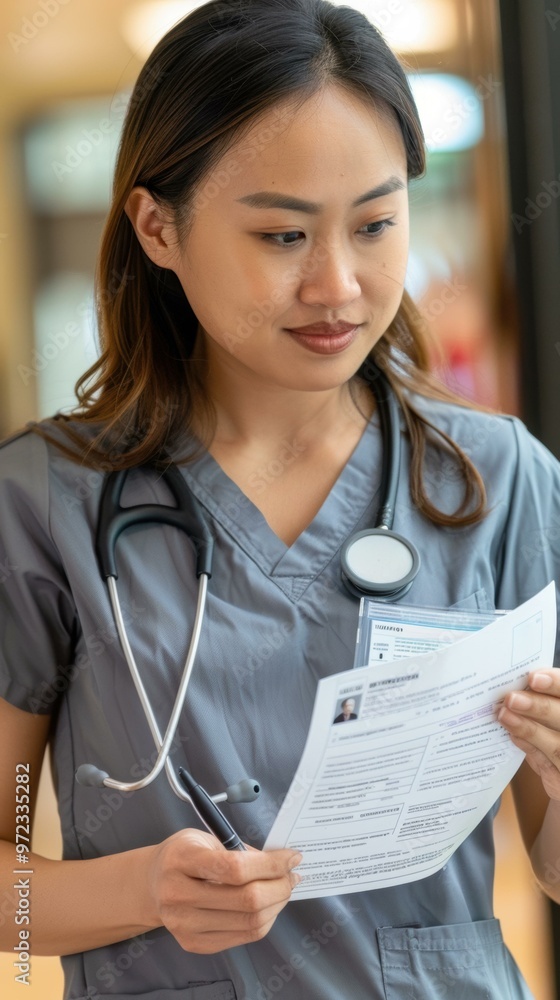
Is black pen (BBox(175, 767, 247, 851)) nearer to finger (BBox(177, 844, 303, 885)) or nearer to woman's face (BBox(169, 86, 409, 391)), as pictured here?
finger (BBox(177, 844, 303, 885))

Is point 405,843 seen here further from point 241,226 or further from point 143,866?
point 241,226

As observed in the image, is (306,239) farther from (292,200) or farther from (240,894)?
(240,894)

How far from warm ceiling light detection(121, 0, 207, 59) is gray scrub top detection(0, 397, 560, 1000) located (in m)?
0.96

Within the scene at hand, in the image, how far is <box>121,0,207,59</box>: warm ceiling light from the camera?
1.62 metres

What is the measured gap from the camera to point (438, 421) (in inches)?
40.1

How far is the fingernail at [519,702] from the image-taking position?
74cm

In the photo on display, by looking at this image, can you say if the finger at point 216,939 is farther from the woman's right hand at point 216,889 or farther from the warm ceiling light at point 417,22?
the warm ceiling light at point 417,22

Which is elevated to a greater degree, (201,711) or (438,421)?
(438,421)

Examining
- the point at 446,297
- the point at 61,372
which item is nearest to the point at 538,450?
the point at 446,297

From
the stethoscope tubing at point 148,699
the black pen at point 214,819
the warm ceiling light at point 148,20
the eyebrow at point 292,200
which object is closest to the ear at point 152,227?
the eyebrow at point 292,200

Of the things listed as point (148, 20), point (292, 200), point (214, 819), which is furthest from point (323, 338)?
point (148, 20)

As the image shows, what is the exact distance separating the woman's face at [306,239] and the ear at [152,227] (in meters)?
0.05

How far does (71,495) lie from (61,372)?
2.74 ft

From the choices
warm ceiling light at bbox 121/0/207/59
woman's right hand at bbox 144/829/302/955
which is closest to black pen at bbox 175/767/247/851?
woman's right hand at bbox 144/829/302/955
